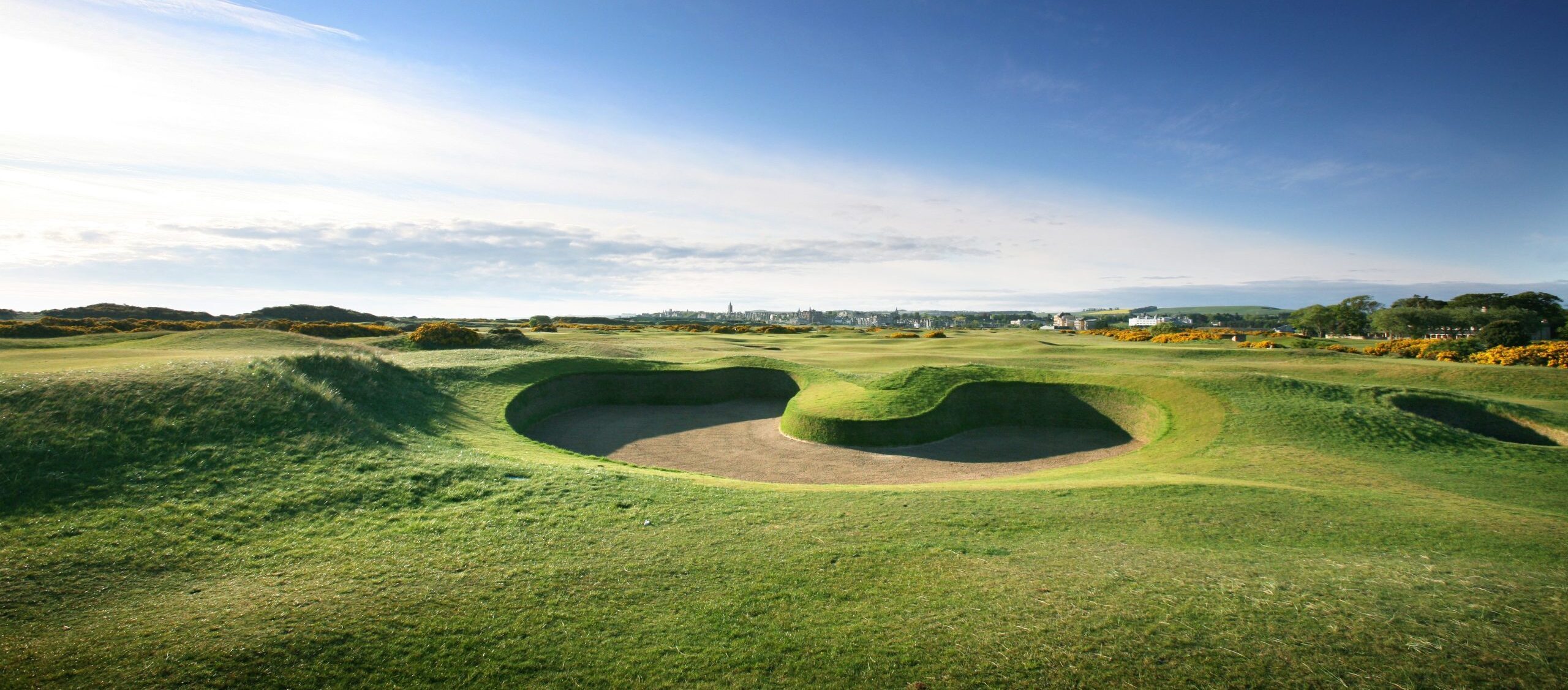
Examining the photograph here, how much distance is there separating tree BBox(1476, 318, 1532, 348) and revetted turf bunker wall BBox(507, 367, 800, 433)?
48.0m

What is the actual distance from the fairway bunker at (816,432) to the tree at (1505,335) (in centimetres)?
3791

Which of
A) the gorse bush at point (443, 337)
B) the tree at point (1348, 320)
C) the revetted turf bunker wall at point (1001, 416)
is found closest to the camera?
the revetted turf bunker wall at point (1001, 416)

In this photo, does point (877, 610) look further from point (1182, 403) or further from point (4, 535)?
point (1182, 403)

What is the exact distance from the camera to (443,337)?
40875 mm

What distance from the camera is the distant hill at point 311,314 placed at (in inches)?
3433

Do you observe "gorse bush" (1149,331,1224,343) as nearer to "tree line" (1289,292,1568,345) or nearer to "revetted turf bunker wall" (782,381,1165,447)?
"tree line" (1289,292,1568,345)

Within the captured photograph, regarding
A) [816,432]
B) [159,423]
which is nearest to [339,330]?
[159,423]

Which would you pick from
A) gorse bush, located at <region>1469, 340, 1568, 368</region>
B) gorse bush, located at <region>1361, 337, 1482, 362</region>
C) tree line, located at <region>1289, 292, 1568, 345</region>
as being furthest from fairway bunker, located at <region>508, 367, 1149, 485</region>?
tree line, located at <region>1289, 292, 1568, 345</region>

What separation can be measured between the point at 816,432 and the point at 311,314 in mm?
100580

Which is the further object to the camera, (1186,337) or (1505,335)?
(1186,337)

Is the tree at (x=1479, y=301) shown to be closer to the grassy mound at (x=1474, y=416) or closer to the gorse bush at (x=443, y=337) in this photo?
the grassy mound at (x=1474, y=416)

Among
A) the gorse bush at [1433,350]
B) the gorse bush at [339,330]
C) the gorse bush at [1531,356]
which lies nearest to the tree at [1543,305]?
the gorse bush at [1433,350]

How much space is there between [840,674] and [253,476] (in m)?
11.7

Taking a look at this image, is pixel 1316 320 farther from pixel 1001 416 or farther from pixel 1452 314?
pixel 1001 416
